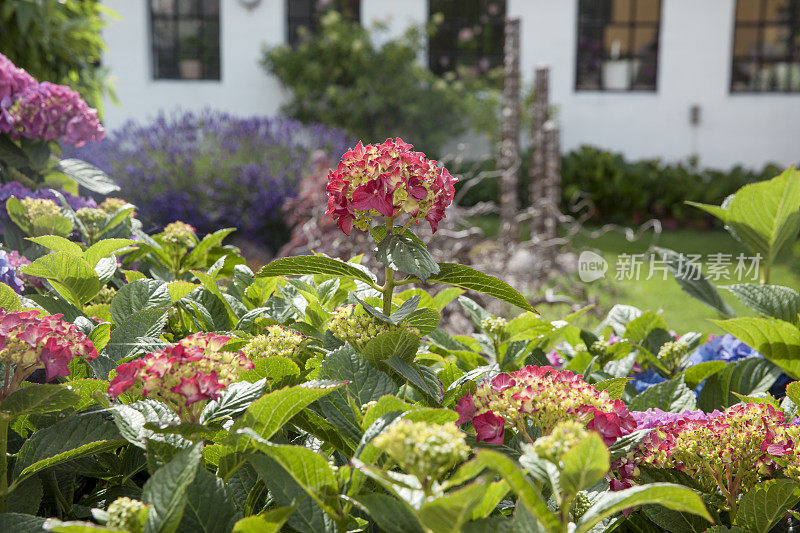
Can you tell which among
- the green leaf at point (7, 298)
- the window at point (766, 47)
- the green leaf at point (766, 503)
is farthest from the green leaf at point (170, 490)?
the window at point (766, 47)

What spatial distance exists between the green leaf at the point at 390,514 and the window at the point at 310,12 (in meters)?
10.3

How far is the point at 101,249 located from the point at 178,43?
33.6 ft

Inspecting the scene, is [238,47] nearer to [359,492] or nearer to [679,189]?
[679,189]

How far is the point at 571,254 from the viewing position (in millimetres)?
6254

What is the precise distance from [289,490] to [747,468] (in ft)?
1.51

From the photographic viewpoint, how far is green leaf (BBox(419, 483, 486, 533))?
48 cm

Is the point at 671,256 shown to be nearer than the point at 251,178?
Yes

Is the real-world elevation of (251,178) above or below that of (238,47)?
below

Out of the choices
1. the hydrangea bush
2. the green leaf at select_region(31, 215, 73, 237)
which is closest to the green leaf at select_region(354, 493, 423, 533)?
the hydrangea bush

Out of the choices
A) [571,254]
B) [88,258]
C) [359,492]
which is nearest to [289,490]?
[359,492]

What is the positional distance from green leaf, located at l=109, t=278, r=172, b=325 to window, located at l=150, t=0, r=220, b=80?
1018 centimetres

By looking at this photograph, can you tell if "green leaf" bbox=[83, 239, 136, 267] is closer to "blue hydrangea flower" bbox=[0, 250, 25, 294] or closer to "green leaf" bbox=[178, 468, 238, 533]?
"blue hydrangea flower" bbox=[0, 250, 25, 294]

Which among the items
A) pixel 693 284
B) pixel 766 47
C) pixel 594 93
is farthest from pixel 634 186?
pixel 693 284

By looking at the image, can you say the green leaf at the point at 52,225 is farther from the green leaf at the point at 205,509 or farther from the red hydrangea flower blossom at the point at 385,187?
the green leaf at the point at 205,509
